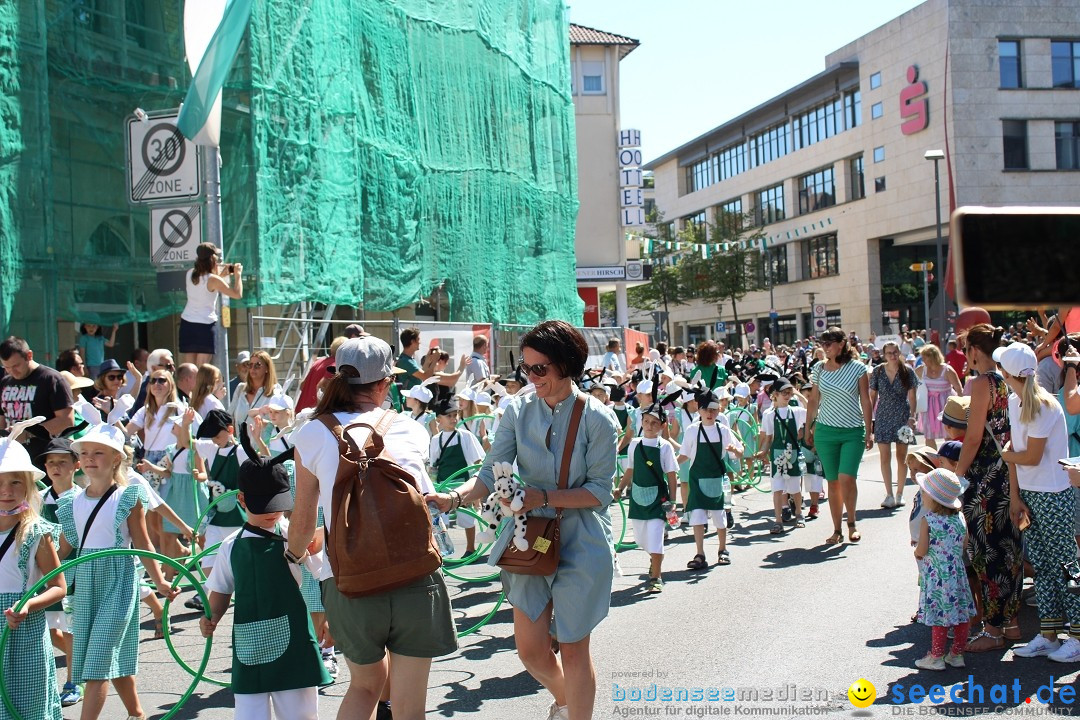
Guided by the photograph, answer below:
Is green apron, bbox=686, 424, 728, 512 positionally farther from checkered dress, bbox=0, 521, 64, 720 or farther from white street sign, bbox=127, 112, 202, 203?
white street sign, bbox=127, 112, 202, 203

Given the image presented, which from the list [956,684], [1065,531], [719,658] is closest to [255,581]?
[719,658]

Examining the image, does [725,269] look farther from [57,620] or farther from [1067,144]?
[57,620]

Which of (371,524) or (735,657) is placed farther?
(735,657)

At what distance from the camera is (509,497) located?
430 cm

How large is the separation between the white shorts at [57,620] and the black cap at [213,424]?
172 cm

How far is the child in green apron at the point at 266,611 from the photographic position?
4402 mm

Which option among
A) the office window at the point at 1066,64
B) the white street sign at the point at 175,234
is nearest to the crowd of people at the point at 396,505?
the white street sign at the point at 175,234

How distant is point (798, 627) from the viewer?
7.00m

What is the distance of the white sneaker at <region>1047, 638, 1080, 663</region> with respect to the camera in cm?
596

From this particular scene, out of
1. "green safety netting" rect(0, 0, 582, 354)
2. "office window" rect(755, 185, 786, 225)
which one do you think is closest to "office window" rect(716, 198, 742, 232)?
"office window" rect(755, 185, 786, 225)

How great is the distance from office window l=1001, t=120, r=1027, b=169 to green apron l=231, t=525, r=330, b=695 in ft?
166

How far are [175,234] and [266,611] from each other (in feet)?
25.1

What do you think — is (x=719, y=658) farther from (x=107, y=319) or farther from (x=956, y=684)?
(x=107, y=319)

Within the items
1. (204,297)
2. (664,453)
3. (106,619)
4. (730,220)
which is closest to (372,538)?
(106,619)
